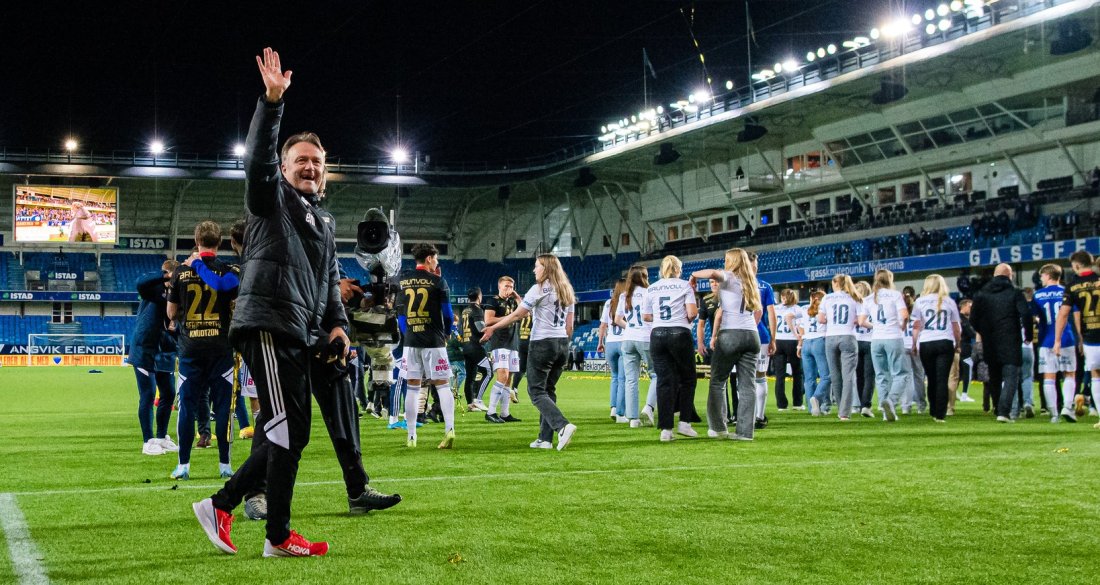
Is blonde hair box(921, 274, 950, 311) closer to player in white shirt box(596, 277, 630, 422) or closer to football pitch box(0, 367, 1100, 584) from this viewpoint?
football pitch box(0, 367, 1100, 584)

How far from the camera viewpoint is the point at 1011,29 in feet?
90.5

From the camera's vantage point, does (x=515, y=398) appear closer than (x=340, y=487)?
No

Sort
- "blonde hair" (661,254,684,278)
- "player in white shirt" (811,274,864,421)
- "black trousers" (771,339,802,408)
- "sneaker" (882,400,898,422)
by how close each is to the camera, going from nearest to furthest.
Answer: "blonde hair" (661,254,684,278)
"sneaker" (882,400,898,422)
"player in white shirt" (811,274,864,421)
"black trousers" (771,339,802,408)

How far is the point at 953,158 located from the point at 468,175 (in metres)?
24.5

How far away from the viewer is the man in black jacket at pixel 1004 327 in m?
12.1

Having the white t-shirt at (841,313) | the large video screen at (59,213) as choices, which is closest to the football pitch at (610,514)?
the white t-shirt at (841,313)

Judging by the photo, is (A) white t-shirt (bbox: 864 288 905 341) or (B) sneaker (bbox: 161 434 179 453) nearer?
(B) sneaker (bbox: 161 434 179 453)

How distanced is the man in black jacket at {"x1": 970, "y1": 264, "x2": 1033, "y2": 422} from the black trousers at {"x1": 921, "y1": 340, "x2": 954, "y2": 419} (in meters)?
0.46

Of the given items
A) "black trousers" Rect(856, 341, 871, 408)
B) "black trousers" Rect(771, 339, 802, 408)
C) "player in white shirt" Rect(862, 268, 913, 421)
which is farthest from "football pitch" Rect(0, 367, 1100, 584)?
"black trousers" Rect(771, 339, 802, 408)

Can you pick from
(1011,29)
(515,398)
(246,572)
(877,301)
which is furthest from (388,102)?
(246,572)

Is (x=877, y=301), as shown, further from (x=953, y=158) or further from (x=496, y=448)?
(x=953, y=158)

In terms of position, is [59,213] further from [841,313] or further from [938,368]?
[938,368]

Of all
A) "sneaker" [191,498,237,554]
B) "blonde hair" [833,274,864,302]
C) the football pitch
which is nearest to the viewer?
the football pitch

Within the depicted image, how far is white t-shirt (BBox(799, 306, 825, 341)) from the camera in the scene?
13.9 meters
